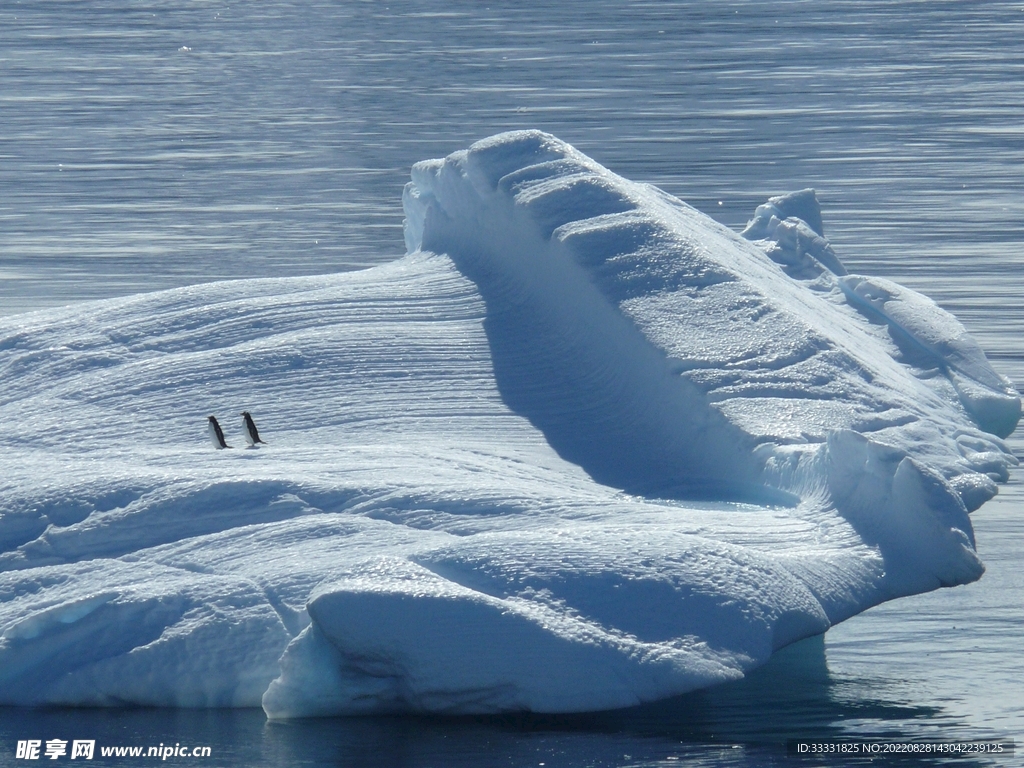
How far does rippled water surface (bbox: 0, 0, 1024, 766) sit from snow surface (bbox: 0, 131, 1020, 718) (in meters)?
0.25

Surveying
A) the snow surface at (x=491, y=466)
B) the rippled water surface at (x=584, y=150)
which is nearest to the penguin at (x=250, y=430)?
the snow surface at (x=491, y=466)

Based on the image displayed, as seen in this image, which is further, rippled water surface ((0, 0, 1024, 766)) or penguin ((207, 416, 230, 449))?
penguin ((207, 416, 230, 449))

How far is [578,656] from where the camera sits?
6426 millimetres

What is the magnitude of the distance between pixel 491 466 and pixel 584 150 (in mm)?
14615

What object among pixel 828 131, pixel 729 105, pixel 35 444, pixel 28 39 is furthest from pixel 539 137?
pixel 28 39

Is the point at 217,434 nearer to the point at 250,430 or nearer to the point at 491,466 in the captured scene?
the point at 250,430

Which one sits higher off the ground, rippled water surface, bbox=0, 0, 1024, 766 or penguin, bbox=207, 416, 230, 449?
penguin, bbox=207, 416, 230, 449

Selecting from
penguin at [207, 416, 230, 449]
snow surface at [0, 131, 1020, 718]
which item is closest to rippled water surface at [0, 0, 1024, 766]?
snow surface at [0, 131, 1020, 718]

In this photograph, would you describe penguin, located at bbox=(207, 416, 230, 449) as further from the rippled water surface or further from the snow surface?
the rippled water surface

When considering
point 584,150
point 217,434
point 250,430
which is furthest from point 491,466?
point 584,150

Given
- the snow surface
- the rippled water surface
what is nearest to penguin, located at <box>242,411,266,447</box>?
the snow surface

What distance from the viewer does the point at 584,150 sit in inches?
877

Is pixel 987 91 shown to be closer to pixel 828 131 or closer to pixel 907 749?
pixel 828 131

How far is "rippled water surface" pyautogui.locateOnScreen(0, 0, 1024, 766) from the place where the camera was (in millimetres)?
6500
